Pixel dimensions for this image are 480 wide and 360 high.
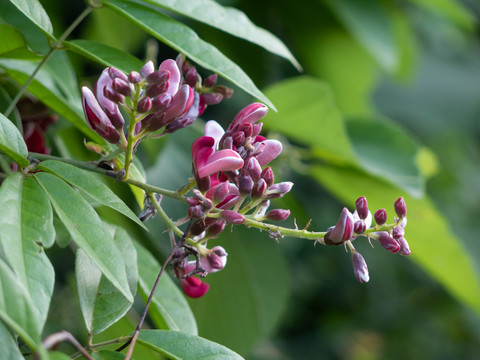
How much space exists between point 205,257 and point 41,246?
0.61 feet

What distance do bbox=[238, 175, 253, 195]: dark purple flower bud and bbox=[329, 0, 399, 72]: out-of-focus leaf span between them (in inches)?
41.8

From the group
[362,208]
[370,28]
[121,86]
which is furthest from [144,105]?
[370,28]

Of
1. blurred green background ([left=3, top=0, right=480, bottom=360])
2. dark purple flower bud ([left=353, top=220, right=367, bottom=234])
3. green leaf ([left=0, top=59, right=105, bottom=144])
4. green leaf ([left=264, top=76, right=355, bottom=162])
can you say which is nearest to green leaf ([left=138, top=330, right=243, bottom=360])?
dark purple flower bud ([left=353, top=220, right=367, bottom=234])

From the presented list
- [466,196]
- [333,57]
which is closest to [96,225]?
[333,57]

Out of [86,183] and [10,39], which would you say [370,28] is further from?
[86,183]

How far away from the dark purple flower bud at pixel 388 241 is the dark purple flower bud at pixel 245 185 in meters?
0.14

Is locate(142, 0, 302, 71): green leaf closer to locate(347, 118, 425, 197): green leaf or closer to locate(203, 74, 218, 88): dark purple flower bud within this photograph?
locate(203, 74, 218, 88): dark purple flower bud

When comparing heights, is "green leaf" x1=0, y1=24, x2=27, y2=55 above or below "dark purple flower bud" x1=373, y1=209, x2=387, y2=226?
above

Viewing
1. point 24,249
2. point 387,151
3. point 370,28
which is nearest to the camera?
point 24,249

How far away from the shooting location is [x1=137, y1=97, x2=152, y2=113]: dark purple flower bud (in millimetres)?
581

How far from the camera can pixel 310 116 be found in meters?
1.19

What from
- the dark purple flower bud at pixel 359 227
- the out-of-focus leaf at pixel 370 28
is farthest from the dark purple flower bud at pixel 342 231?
the out-of-focus leaf at pixel 370 28

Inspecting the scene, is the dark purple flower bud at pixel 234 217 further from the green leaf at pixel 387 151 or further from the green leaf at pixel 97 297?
the green leaf at pixel 387 151

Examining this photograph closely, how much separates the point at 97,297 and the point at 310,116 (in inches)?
25.9
